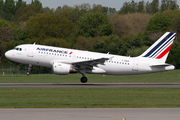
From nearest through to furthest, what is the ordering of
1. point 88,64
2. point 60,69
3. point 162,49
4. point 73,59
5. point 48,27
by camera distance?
1. point 60,69
2. point 88,64
3. point 73,59
4. point 162,49
5. point 48,27

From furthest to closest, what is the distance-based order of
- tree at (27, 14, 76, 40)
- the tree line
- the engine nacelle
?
tree at (27, 14, 76, 40) → the tree line → the engine nacelle

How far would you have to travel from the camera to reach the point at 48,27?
406 feet

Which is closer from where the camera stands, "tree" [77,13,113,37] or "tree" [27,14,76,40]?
"tree" [27,14,76,40]

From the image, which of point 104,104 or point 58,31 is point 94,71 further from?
point 58,31

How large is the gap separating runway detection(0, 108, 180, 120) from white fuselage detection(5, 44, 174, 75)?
2100cm

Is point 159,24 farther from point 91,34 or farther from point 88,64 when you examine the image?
point 88,64

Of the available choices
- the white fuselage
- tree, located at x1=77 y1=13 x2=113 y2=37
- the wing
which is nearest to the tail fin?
the white fuselage

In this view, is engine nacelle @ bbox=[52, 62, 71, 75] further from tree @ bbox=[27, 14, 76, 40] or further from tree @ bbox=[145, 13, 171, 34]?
tree @ bbox=[145, 13, 171, 34]

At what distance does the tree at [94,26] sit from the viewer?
134 metres

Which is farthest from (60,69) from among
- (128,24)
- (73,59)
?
(128,24)

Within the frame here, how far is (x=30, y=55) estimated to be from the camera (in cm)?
4206

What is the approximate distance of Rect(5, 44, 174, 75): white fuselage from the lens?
137 ft

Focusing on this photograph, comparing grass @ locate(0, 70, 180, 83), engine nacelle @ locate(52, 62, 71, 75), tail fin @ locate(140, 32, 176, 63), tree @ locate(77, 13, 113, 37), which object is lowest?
grass @ locate(0, 70, 180, 83)

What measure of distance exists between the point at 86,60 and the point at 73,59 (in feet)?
6.57
